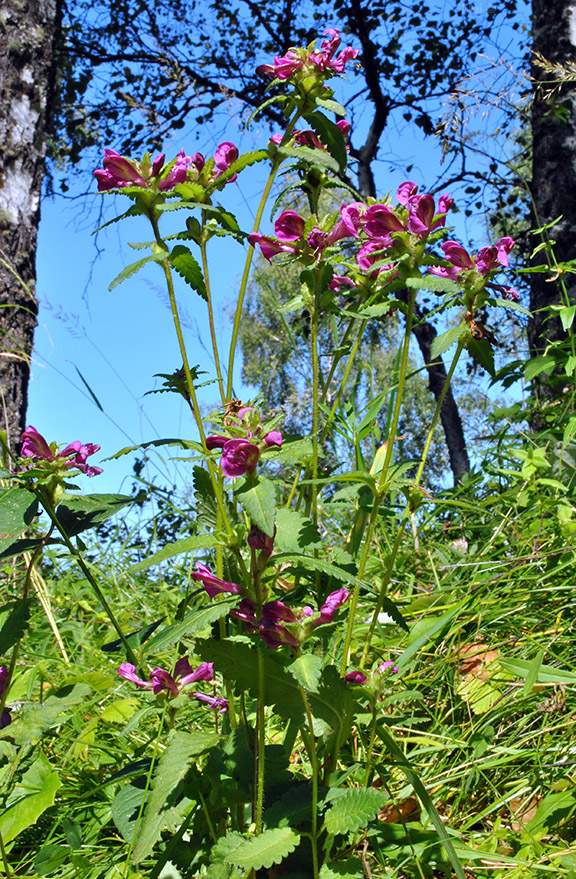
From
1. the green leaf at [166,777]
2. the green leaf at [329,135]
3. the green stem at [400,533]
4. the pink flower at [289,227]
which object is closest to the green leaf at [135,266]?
the pink flower at [289,227]

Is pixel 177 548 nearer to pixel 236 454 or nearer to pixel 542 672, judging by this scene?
pixel 236 454

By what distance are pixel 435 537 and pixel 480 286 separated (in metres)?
1.49

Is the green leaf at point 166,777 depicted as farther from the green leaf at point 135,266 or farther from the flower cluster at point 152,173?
the flower cluster at point 152,173

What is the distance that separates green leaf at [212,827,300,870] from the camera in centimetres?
74

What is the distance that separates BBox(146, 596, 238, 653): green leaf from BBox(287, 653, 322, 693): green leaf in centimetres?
10

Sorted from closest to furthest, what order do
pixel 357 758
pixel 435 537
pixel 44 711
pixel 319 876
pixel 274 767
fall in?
pixel 319 876 → pixel 274 767 → pixel 44 711 → pixel 357 758 → pixel 435 537

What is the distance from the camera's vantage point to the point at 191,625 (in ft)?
2.48

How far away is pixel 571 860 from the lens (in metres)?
0.94

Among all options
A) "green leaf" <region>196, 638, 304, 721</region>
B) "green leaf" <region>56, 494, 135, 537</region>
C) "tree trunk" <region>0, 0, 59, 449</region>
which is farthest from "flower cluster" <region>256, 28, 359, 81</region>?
"tree trunk" <region>0, 0, 59, 449</region>

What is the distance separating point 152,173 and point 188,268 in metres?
0.15

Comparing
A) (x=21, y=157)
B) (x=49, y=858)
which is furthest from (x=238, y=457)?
(x=21, y=157)

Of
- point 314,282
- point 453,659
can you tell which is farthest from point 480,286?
point 453,659

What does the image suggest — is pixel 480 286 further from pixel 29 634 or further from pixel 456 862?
pixel 29 634

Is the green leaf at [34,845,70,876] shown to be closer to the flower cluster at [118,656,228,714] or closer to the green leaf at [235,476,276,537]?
the flower cluster at [118,656,228,714]
